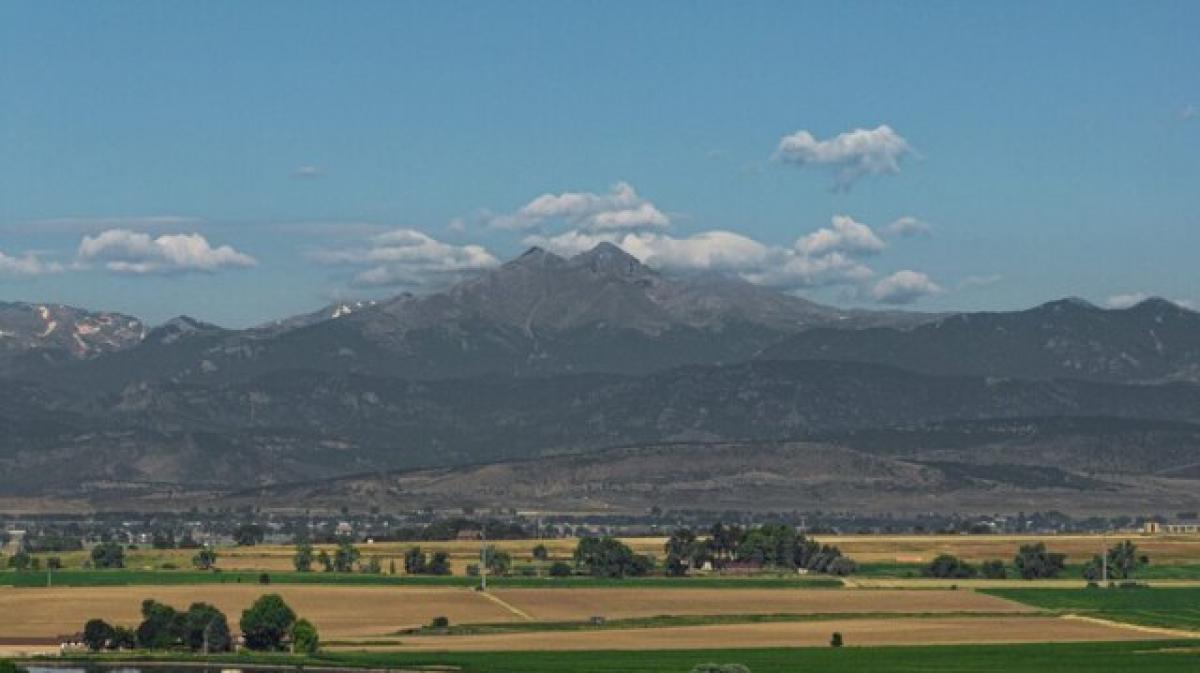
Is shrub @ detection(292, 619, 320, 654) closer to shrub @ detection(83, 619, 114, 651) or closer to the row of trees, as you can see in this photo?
the row of trees

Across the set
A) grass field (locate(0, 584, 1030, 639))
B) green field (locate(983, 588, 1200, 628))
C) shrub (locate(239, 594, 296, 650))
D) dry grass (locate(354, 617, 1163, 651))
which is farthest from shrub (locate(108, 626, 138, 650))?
green field (locate(983, 588, 1200, 628))

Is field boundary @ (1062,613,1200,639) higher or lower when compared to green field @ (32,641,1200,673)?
higher

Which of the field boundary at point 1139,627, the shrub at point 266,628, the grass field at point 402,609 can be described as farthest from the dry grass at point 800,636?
the grass field at point 402,609

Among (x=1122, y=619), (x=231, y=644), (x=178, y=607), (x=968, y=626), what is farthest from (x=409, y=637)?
(x=1122, y=619)

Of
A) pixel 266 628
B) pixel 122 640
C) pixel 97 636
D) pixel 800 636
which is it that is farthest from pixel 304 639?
pixel 800 636

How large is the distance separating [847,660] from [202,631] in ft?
144

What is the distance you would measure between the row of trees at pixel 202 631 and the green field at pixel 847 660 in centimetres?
659

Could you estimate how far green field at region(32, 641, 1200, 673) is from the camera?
441ft

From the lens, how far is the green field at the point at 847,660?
134m

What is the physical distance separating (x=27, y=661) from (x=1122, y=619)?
76238 millimetres

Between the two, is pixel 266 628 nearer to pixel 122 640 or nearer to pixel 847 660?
pixel 122 640

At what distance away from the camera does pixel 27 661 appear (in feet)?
493

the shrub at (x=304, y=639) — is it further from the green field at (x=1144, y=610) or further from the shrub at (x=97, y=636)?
the green field at (x=1144, y=610)

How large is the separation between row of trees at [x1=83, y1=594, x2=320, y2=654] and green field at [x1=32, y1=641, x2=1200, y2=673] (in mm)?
6594
